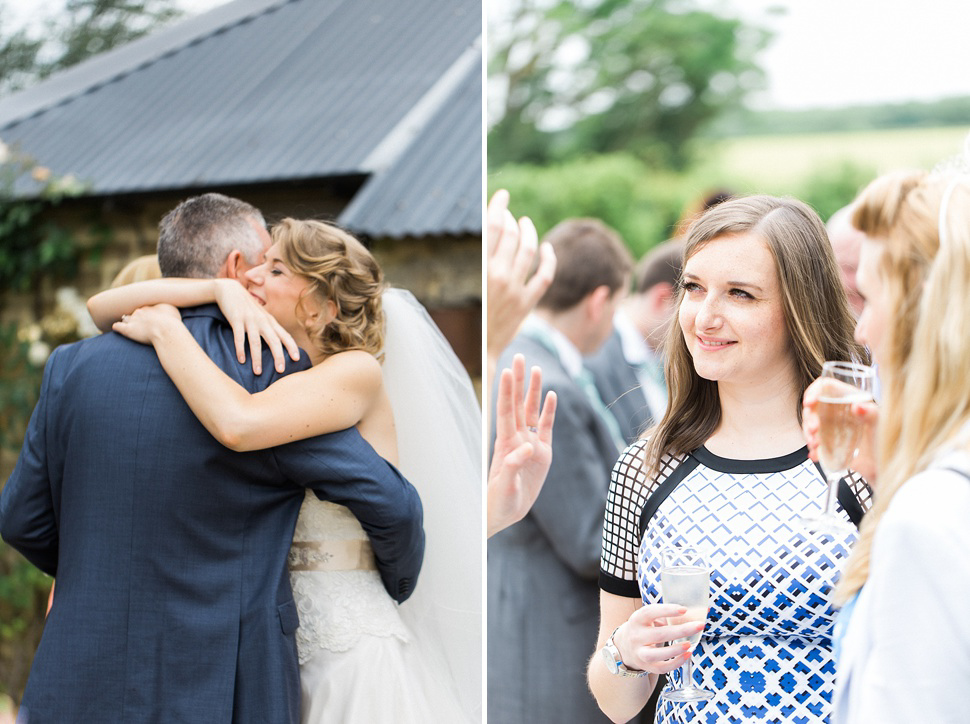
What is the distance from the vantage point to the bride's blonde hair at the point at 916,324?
1.35 m

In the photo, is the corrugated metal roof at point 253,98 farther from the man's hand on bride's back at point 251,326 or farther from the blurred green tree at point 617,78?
the blurred green tree at point 617,78

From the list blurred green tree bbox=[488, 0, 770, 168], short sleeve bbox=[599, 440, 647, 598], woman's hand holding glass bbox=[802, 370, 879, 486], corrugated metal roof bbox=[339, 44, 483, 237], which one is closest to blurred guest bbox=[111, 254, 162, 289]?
short sleeve bbox=[599, 440, 647, 598]

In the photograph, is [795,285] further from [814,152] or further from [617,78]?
[617,78]

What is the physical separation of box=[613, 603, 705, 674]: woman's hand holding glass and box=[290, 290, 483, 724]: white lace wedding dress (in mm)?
829

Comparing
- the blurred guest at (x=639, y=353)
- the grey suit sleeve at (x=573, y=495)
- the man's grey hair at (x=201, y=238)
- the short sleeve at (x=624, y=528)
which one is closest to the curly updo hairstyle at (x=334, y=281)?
the man's grey hair at (x=201, y=238)

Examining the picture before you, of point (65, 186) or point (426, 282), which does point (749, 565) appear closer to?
point (426, 282)

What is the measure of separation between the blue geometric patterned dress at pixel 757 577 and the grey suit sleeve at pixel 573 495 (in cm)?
135

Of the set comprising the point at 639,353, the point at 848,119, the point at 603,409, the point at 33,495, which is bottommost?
the point at 848,119

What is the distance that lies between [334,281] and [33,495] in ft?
2.80

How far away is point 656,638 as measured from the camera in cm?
171

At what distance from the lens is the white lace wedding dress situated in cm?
242

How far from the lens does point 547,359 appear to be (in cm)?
347

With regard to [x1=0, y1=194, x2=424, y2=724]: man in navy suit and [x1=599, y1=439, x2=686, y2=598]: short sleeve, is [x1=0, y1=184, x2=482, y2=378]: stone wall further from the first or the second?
[x1=599, y1=439, x2=686, y2=598]: short sleeve

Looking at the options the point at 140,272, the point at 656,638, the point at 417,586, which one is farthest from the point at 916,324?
the point at 140,272
